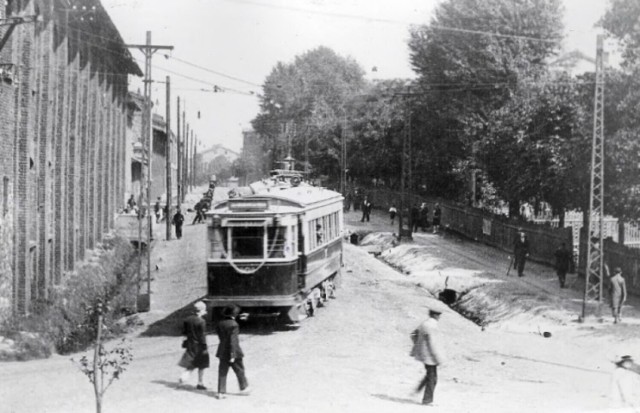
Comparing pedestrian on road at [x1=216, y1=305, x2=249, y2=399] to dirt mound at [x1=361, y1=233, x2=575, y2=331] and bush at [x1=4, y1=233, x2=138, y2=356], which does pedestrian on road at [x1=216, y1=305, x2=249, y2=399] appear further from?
dirt mound at [x1=361, y1=233, x2=575, y2=331]

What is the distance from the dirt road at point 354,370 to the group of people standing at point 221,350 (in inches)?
9.8

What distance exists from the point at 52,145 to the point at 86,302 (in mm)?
5408

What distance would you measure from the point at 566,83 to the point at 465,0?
565 inches

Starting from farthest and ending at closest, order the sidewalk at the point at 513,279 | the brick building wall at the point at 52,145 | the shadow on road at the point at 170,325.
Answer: the sidewalk at the point at 513,279 < the brick building wall at the point at 52,145 < the shadow on road at the point at 170,325

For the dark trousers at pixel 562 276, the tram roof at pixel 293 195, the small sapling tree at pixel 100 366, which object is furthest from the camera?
the dark trousers at pixel 562 276

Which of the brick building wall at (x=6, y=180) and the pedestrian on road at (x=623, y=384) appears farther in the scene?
the brick building wall at (x=6, y=180)

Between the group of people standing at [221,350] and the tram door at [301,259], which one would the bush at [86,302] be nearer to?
the group of people standing at [221,350]

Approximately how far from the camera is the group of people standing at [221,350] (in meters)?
12.2

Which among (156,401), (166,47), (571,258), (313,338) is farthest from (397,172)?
(156,401)

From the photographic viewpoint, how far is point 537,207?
3706 centimetres

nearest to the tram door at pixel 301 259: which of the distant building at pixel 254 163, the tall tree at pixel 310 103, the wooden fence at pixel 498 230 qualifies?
the wooden fence at pixel 498 230

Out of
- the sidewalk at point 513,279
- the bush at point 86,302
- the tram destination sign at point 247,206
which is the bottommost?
the bush at point 86,302

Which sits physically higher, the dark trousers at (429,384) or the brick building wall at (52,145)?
the brick building wall at (52,145)

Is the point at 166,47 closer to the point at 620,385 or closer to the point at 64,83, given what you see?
the point at 64,83
